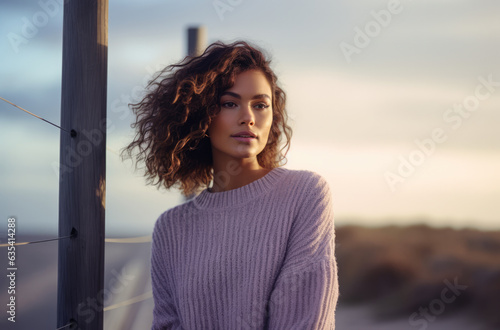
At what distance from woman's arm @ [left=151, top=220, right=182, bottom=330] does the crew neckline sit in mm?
201

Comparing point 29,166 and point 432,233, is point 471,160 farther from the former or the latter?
point 29,166

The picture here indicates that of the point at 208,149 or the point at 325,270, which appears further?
the point at 208,149

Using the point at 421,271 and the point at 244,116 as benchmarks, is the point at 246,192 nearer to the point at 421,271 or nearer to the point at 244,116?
the point at 244,116

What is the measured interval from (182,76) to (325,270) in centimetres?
72

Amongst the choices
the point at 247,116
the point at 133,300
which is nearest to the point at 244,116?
the point at 247,116

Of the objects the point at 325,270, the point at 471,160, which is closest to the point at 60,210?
the point at 325,270

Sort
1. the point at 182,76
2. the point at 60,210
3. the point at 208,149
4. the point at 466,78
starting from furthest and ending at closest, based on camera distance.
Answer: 1. the point at 466,78
2. the point at 208,149
3. the point at 182,76
4. the point at 60,210

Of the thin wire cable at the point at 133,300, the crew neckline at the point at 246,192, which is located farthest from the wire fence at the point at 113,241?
the crew neckline at the point at 246,192

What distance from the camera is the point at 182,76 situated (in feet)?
5.25

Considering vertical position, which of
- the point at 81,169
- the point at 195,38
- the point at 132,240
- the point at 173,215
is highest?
the point at 195,38

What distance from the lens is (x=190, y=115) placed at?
5.16 feet

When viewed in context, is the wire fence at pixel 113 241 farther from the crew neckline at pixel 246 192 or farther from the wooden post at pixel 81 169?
the crew neckline at pixel 246 192

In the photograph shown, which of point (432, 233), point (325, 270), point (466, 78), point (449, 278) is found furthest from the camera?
point (449, 278)

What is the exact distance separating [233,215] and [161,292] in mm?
341
